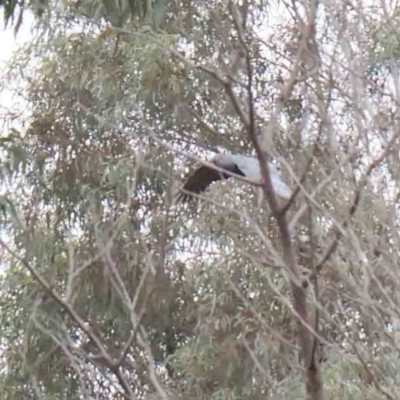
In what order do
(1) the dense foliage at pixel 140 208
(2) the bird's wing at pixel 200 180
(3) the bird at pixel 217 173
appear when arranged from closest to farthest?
1. (3) the bird at pixel 217 173
2. (2) the bird's wing at pixel 200 180
3. (1) the dense foliage at pixel 140 208

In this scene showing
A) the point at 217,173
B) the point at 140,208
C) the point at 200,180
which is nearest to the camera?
the point at 217,173

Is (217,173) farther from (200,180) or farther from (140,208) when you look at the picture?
(140,208)

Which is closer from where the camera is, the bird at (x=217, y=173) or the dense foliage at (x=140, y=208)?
the bird at (x=217, y=173)

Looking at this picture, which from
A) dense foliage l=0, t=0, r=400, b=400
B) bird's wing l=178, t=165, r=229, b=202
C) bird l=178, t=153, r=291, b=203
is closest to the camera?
bird l=178, t=153, r=291, b=203

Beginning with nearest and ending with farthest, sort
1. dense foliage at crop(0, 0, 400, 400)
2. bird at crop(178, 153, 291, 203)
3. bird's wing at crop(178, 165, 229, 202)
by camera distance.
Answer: bird at crop(178, 153, 291, 203) → bird's wing at crop(178, 165, 229, 202) → dense foliage at crop(0, 0, 400, 400)

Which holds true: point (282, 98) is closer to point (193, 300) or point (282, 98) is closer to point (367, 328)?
point (367, 328)

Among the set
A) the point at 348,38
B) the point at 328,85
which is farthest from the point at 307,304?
the point at 348,38

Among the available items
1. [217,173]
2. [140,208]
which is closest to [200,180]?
[217,173]

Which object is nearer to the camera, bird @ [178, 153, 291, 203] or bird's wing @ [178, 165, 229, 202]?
bird @ [178, 153, 291, 203]

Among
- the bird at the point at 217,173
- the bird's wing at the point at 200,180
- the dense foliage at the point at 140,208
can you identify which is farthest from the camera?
the dense foliage at the point at 140,208

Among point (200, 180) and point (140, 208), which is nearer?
point (200, 180)

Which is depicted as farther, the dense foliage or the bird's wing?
the dense foliage

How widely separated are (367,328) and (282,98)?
0.73 m

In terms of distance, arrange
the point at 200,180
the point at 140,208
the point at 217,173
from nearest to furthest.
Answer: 1. the point at 217,173
2. the point at 200,180
3. the point at 140,208
